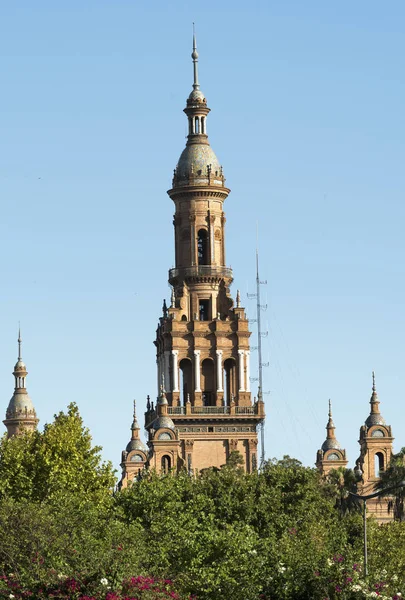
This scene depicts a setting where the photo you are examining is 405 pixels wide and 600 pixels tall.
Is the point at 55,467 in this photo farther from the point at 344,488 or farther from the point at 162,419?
Result: the point at 162,419

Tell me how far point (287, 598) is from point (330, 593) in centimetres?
179

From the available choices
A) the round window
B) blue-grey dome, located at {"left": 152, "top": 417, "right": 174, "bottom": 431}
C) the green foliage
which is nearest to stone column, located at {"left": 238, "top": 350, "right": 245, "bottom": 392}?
blue-grey dome, located at {"left": 152, "top": 417, "right": 174, "bottom": 431}

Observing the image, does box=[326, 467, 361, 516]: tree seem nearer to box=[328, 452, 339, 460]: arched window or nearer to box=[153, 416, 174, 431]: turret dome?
box=[153, 416, 174, 431]: turret dome

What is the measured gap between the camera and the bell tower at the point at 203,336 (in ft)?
574

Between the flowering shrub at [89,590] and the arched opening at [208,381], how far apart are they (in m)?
97.6

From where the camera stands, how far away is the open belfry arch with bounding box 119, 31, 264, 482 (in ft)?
573

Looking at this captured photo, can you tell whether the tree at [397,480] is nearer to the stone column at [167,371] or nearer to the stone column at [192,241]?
the stone column at [167,371]

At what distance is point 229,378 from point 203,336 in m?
4.65

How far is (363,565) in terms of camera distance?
3275 inches

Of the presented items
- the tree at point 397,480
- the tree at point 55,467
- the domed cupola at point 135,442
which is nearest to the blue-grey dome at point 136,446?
the domed cupola at point 135,442

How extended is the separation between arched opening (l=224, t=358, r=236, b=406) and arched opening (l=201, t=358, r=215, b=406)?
1.33 m

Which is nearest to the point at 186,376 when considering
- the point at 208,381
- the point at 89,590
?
the point at 208,381

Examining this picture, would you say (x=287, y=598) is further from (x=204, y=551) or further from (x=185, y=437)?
(x=185, y=437)

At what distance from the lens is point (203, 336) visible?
178375 mm
